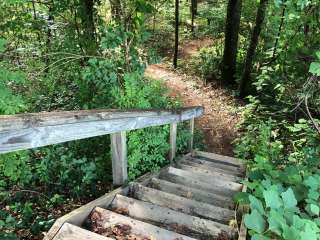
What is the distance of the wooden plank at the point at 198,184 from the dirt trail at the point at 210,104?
3912mm

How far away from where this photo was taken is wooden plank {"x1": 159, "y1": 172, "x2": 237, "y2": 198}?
4.52m

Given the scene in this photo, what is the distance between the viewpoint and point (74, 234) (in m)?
2.73

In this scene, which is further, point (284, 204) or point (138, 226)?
point (138, 226)

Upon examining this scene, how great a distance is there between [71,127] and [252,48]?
8902 millimetres

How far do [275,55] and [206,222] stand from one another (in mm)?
9049

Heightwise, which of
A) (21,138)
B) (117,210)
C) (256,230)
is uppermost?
(21,138)

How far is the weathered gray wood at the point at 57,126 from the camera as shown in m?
1.99

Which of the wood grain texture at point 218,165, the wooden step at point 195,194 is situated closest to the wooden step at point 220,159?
the wood grain texture at point 218,165

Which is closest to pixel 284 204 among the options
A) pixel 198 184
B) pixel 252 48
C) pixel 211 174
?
pixel 198 184

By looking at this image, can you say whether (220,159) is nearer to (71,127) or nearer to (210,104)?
(71,127)

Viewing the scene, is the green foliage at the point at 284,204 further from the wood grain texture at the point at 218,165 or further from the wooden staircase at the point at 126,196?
the wood grain texture at the point at 218,165

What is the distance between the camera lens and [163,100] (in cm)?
622

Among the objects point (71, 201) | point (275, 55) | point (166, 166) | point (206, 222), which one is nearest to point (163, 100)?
point (166, 166)

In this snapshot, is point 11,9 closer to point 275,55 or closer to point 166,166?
point 166,166
